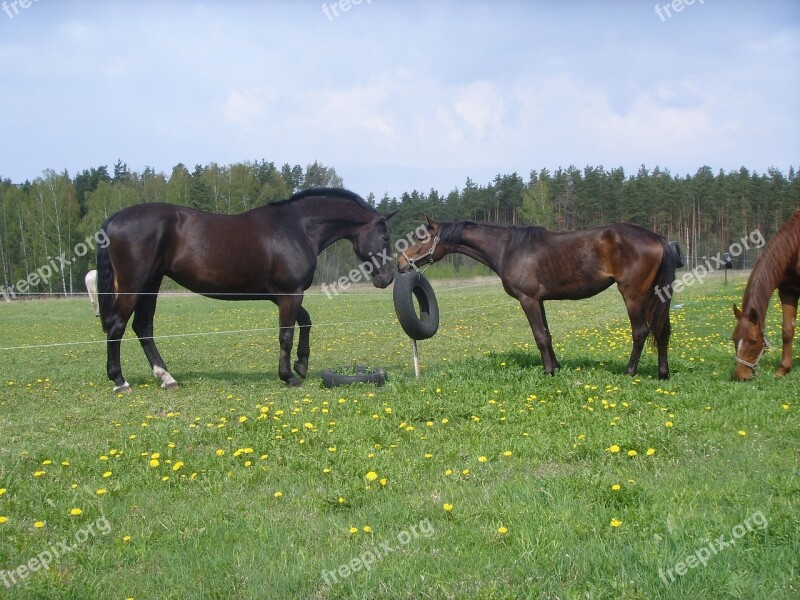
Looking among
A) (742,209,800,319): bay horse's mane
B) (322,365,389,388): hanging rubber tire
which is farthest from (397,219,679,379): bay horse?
(322,365,389,388): hanging rubber tire

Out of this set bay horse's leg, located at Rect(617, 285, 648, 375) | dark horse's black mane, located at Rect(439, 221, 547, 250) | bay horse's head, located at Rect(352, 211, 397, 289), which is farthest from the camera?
bay horse's head, located at Rect(352, 211, 397, 289)

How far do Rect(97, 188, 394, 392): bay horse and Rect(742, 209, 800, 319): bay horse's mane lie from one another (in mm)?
5177

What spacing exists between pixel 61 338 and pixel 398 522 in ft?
63.1

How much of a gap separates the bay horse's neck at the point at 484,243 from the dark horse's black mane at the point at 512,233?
0.11 ft

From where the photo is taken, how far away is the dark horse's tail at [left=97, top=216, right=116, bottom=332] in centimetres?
905

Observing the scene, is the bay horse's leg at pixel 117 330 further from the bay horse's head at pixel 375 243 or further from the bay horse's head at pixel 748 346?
the bay horse's head at pixel 748 346

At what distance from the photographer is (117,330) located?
9211 mm

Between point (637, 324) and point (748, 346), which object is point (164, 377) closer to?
point (637, 324)

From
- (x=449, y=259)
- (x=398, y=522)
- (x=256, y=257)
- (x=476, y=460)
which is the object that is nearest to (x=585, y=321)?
(x=256, y=257)

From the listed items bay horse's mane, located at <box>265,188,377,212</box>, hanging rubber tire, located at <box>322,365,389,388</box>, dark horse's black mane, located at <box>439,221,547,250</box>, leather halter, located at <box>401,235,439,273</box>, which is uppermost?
bay horse's mane, located at <box>265,188,377,212</box>

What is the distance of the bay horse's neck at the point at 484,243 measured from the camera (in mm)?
9508
